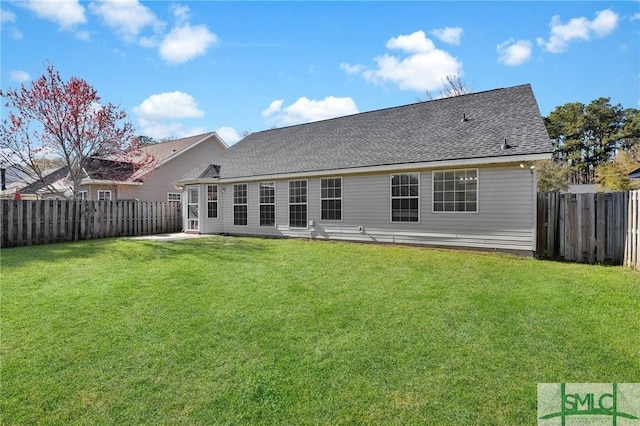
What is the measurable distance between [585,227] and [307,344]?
302 inches

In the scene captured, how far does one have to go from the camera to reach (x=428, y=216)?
9.98m

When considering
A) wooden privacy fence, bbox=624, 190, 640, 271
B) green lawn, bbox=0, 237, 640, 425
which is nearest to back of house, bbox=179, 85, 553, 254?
wooden privacy fence, bbox=624, 190, 640, 271

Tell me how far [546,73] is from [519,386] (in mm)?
14791

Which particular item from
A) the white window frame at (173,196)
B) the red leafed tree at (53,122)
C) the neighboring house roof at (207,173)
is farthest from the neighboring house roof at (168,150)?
Answer: the neighboring house roof at (207,173)

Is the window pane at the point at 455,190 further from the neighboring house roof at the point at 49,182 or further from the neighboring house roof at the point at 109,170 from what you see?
the neighboring house roof at the point at 49,182

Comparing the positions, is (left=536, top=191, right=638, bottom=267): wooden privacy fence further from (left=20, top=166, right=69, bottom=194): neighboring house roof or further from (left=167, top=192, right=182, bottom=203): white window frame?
(left=20, top=166, right=69, bottom=194): neighboring house roof

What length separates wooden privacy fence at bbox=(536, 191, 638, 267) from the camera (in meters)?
7.36

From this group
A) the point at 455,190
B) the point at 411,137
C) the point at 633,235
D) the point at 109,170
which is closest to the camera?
the point at 633,235

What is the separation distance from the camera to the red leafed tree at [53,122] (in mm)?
13781

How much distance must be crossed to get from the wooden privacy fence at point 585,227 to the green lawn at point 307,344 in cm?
114

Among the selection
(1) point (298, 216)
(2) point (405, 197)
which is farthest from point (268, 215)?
(2) point (405, 197)

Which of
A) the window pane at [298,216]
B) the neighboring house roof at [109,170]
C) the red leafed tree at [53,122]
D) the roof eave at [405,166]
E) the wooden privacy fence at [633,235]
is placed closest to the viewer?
the wooden privacy fence at [633,235]

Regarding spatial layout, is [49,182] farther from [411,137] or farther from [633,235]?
[633,235]

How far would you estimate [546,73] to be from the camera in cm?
1356
